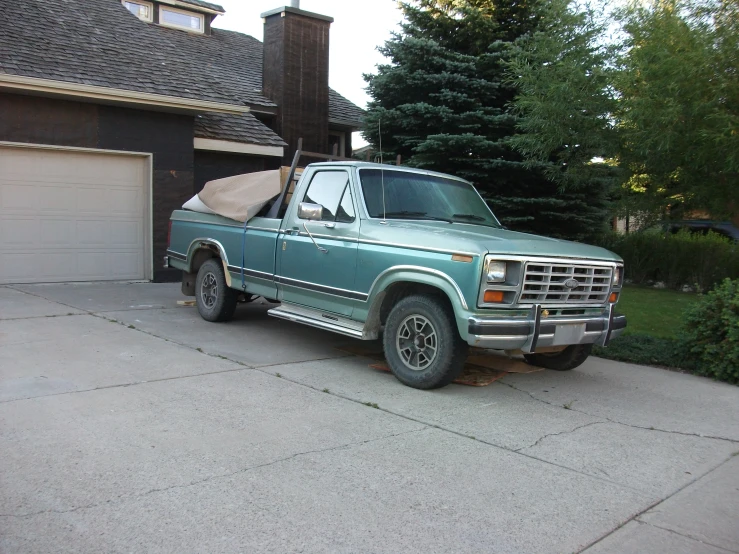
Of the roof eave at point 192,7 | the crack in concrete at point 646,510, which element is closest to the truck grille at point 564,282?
the crack in concrete at point 646,510

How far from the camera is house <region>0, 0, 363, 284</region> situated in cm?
1139

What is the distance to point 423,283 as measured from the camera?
632cm

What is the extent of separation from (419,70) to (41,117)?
692 centimetres

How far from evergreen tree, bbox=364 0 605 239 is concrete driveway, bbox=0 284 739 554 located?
6.88 meters

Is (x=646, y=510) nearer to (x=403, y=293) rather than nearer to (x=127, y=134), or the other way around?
(x=403, y=293)

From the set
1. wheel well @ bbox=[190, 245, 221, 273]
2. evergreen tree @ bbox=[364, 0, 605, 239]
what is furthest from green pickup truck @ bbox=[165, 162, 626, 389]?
evergreen tree @ bbox=[364, 0, 605, 239]

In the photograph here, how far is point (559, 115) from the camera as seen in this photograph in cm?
996

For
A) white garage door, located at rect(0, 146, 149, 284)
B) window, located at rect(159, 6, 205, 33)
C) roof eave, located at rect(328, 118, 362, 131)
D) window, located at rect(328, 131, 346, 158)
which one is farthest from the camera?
window, located at rect(159, 6, 205, 33)

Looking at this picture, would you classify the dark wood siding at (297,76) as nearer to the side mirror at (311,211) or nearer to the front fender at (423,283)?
the side mirror at (311,211)

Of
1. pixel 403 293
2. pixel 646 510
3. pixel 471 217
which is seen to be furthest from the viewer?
pixel 471 217

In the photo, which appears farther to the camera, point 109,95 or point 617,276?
point 109,95

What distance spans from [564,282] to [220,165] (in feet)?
32.2

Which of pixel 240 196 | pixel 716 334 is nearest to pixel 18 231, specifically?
pixel 240 196

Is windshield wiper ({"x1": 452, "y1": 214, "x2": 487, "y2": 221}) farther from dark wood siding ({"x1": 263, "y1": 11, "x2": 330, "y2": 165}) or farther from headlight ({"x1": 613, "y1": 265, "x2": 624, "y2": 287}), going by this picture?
dark wood siding ({"x1": 263, "y1": 11, "x2": 330, "y2": 165})
